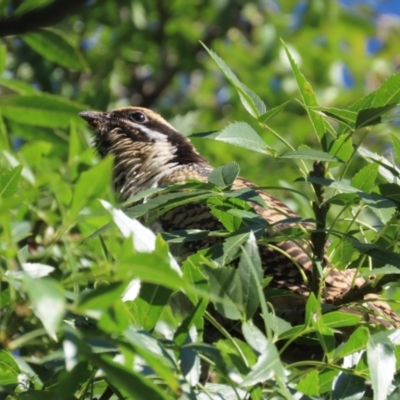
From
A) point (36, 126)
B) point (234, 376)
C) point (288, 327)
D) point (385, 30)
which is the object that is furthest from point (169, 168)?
point (385, 30)

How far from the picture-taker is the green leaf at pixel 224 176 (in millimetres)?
2547

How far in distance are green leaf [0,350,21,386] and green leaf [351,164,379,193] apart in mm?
1172

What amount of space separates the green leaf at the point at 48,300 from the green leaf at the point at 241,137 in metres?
0.99

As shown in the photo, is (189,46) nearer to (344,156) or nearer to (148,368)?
(344,156)

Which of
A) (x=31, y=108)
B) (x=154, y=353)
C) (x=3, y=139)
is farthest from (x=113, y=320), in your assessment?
(x=31, y=108)

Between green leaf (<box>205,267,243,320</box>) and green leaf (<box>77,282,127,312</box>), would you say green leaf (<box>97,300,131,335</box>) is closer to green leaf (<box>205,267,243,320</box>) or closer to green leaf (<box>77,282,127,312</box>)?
green leaf (<box>77,282,127,312</box>)

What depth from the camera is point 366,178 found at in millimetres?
2758

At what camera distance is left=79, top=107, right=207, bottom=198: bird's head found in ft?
16.9

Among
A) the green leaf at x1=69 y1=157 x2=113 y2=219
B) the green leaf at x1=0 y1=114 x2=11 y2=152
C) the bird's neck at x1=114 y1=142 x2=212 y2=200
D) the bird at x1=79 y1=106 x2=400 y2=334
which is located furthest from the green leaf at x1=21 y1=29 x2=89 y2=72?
the green leaf at x1=69 y1=157 x2=113 y2=219

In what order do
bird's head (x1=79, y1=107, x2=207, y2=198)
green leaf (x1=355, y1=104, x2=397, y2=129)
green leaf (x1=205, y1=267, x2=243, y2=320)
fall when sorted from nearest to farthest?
green leaf (x1=205, y1=267, x2=243, y2=320)
green leaf (x1=355, y1=104, x2=397, y2=129)
bird's head (x1=79, y1=107, x2=207, y2=198)

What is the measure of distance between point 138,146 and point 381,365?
3468mm

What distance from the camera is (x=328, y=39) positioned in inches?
304

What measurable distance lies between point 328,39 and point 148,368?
241 inches

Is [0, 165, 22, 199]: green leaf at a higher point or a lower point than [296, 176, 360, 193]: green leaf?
lower
